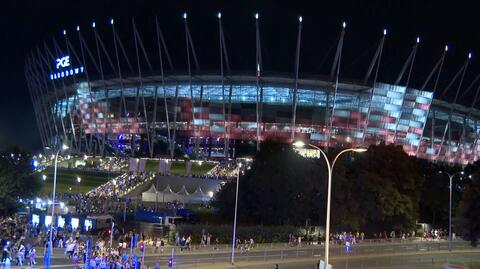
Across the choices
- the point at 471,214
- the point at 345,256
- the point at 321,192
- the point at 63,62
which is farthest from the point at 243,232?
the point at 63,62

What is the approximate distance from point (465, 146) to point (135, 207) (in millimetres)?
83133

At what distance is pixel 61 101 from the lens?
416 feet

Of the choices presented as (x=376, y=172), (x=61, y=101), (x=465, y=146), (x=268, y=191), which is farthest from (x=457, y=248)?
(x=61, y=101)

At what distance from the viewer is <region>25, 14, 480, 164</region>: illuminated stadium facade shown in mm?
97500

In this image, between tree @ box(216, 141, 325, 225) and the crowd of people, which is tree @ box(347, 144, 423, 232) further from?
the crowd of people

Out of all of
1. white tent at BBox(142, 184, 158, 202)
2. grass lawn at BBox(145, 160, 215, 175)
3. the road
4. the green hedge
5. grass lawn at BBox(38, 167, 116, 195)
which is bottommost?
the road

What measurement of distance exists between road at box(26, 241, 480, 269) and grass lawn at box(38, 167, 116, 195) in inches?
1573

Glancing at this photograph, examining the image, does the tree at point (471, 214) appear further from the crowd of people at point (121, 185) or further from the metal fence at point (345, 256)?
the crowd of people at point (121, 185)

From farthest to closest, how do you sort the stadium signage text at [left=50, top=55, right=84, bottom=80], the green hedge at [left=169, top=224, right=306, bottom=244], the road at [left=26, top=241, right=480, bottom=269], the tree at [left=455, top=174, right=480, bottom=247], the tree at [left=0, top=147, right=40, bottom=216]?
the stadium signage text at [left=50, top=55, right=84, bottom=80] → the tree at [left=0, top=147, right=40, bottom=216] → the green hedge at [left=169, top=224, right=306, bottom=244] → the tree at [left=455, top=174, right=480, bottom=247] → the road at [left=26, top=241, right=480, bottom=269]

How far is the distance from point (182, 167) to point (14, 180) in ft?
143

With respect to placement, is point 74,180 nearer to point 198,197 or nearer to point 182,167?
point 182,167

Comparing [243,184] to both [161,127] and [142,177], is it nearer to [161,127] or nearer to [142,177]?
[142,177]

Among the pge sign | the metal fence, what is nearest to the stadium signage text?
the pge sign

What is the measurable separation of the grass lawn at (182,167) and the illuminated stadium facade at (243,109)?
21.5ft
